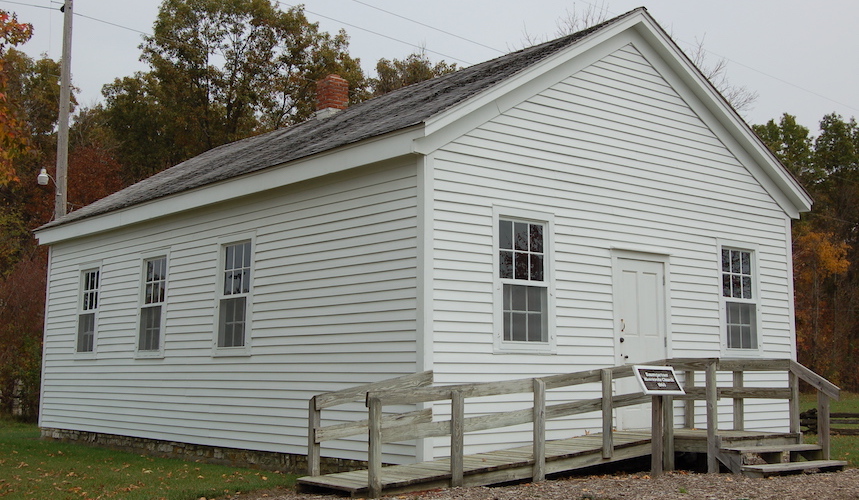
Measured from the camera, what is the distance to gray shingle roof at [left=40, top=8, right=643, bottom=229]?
38.7 ft

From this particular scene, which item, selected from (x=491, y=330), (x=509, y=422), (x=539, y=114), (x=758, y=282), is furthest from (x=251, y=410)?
(x=758, y=282)

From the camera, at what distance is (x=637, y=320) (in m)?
12.9

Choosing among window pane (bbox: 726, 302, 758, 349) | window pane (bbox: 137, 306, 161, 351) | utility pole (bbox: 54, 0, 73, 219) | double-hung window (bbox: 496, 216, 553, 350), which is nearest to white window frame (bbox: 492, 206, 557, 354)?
double-hung window (bbox: 496, 216, 553, 350)

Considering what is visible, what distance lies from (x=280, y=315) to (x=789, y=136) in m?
38.2

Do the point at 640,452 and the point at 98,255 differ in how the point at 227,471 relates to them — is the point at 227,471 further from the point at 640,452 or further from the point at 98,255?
the point at 98,255

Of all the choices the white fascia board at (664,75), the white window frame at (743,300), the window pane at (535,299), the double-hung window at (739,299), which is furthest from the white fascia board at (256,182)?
the double-hung window at (739,299)

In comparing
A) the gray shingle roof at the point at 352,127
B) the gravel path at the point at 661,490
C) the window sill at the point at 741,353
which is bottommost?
the gravel path at the point at 661,490

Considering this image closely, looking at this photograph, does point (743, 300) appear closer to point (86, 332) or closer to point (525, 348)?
point (525, 348)

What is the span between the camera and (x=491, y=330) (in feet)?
36.5

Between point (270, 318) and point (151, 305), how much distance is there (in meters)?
3.78

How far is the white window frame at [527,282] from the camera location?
11211 mm

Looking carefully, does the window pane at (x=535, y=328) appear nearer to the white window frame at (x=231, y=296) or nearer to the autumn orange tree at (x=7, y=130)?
the white window frame at (x=231, y=296)

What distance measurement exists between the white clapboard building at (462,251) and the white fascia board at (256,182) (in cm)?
4

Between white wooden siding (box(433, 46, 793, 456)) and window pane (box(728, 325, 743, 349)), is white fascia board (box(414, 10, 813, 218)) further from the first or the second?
window pane (box(728, 325, 743, 349))
